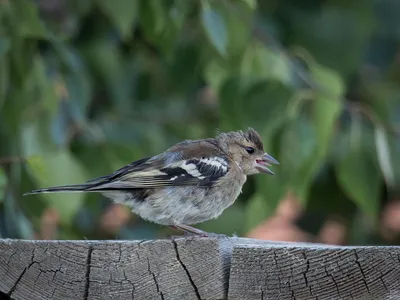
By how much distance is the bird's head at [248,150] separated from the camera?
235 inches

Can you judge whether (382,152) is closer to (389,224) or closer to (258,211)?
(258,211)

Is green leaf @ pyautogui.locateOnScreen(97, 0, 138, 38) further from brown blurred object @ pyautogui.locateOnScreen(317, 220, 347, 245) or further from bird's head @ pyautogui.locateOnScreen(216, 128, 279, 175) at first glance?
brown blurred object @ pyautogui.locateOnScreen(317, 220, 347, 245)

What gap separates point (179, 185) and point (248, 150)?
3.07 feet

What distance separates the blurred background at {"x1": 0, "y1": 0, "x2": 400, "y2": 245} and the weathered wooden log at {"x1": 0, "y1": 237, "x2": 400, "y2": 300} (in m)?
1.41

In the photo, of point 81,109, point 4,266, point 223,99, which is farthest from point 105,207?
point 4,266

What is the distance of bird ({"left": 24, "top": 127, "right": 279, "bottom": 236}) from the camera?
5059mm

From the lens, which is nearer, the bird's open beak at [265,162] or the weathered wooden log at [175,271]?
the weathered wooden log at [175,271]

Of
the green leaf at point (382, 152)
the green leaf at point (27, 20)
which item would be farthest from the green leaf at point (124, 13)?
the green leaf at point (382, 152)

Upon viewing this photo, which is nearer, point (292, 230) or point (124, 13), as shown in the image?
point (124, 13)

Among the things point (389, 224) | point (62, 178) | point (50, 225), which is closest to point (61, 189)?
point (62, 178)

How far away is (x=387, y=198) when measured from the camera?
30.3 feet

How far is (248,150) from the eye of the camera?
239 inches

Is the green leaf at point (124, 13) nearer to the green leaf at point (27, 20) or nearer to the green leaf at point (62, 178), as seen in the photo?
the green leaf at point (27, 20)

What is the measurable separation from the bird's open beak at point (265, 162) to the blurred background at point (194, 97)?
0.32 feet
